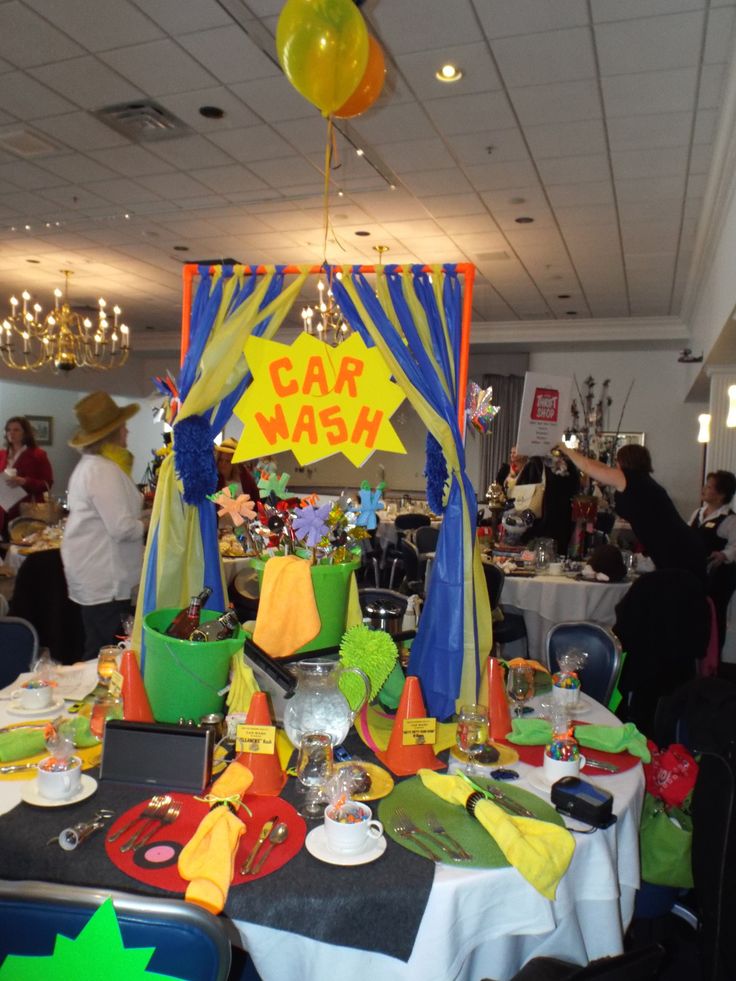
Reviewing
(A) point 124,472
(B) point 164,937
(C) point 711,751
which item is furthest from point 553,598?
(B) point 164,937

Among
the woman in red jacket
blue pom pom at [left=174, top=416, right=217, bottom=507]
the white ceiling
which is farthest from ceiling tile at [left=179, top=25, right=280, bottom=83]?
the woman in red jacket

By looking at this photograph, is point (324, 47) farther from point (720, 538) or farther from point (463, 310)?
point (720, 538)

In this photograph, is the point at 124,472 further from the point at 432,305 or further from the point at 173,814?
the point at 173,814

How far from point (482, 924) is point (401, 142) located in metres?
4.50

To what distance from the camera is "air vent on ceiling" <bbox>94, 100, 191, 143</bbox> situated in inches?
170

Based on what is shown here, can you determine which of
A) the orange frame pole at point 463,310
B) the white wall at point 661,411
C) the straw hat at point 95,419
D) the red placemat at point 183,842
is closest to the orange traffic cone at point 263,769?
the red placemat at point 183,842

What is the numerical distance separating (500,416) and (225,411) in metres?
8.93

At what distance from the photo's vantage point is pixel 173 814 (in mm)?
1484

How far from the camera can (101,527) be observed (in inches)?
139

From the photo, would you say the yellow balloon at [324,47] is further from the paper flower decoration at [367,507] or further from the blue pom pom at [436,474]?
the paper flower decoration at [367,507]

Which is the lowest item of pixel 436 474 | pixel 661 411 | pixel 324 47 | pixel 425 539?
pixel 425 539

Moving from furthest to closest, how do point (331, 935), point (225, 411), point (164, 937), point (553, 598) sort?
point (553, 598) < point (225, 411) < point (331, 935) < point (164, 937)

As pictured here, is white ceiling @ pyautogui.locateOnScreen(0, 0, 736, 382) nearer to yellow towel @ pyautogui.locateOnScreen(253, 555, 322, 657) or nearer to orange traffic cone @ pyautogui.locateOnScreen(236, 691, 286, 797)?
yellow towel @ pyautogui.locateOnScreen(253, 555, 322, 657)

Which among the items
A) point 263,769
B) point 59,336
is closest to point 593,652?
point 263,769
